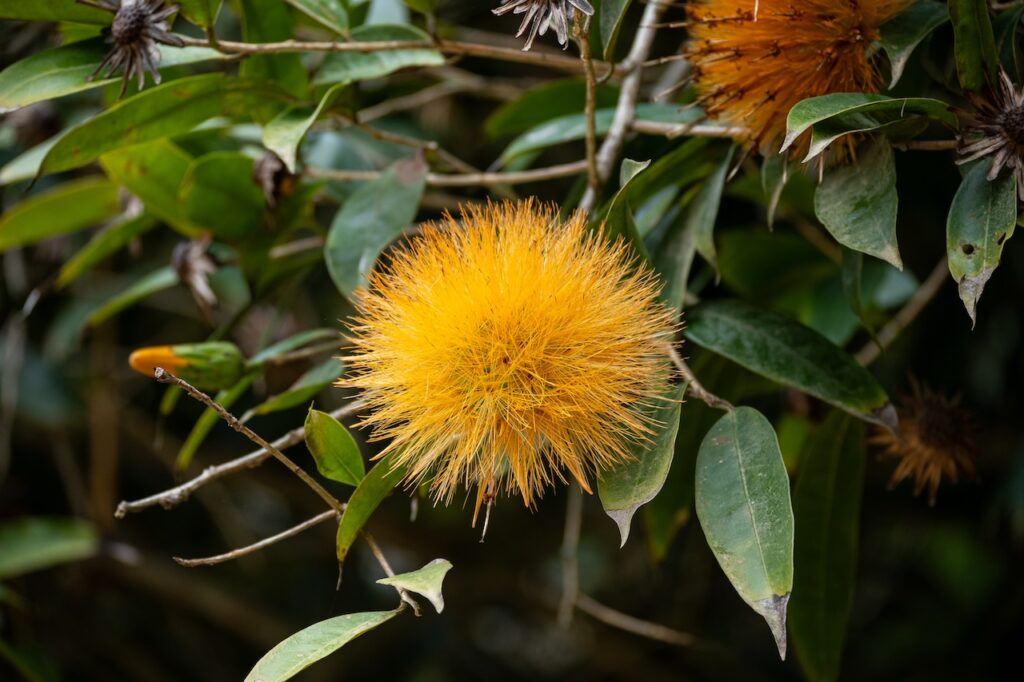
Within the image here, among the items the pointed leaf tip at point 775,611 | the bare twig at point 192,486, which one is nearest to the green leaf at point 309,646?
the bare twig at point 192,486

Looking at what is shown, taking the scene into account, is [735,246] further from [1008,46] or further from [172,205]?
[172,205]

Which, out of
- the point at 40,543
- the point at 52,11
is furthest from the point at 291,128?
the point at 40,543

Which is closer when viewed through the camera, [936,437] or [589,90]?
[589,90]

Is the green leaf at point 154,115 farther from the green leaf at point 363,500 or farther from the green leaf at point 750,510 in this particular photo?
the green leaf at point 750,510

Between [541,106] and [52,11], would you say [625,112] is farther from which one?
[52,11]

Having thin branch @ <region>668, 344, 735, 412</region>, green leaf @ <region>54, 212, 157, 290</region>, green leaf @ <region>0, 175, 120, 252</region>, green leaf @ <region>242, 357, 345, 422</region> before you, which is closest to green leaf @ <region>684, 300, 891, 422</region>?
thin branch @ <region>668, 344, 735, 412</region>
